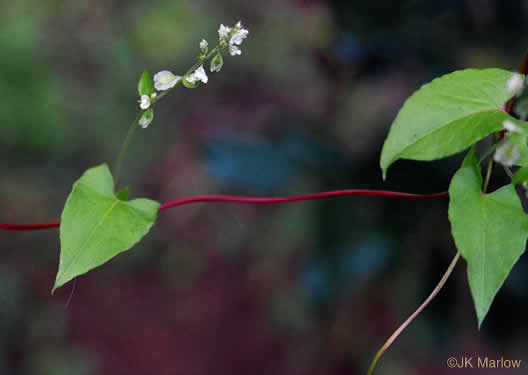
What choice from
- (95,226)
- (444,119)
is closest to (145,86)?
(95,226)

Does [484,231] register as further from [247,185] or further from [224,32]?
[247,185]

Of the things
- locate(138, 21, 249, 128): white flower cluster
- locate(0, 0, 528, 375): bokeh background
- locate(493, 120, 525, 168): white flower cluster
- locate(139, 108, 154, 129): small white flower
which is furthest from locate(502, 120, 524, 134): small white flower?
locate(0, 0, 528, 375): bokeh background

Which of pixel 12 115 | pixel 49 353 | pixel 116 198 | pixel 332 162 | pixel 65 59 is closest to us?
pixel 116 198

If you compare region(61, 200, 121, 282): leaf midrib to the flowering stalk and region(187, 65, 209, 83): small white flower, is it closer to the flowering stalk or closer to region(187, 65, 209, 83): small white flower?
the flowering stalk

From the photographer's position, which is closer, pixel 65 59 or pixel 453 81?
pixel 453 81

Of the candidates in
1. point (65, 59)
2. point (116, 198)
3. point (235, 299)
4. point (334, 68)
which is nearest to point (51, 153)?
point (65, 59)

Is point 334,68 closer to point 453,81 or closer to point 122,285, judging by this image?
point 453,81
